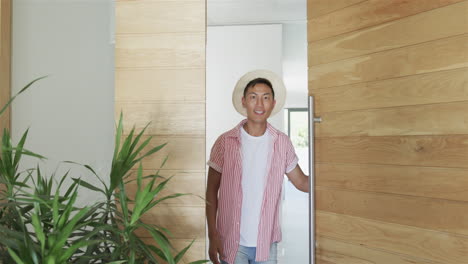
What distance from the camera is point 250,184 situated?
249cm

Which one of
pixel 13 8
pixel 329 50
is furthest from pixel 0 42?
pixel 329 50

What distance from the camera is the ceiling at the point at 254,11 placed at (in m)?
4.74

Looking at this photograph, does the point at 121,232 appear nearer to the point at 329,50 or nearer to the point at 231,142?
the point at 231,142

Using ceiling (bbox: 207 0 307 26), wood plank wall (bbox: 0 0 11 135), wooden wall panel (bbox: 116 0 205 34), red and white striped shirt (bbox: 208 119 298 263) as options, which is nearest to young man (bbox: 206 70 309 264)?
red and white striped shirt (bbox: 208 119 298 263)

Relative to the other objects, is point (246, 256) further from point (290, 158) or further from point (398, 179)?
point (398, 179)

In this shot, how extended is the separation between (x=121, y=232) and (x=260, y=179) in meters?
1.03

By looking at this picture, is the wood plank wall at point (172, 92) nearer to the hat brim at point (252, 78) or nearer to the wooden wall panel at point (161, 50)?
the wooden wall panel at point (161, 50)

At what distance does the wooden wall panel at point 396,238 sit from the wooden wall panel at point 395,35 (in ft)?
2.38

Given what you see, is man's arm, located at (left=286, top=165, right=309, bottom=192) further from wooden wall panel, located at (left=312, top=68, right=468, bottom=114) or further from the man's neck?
wooden wall panel, located at (left=312, top=68, right=468, bottom=114)

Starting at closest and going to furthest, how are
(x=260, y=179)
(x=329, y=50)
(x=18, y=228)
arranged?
1. (x=18, y=228)
2. (x=329, y=50)
3. (x=260, y=179)

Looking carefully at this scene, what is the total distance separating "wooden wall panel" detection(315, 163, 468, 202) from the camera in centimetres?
176

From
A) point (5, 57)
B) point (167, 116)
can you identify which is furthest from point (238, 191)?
point (5, 57)

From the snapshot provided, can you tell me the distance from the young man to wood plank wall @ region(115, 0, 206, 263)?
13.5 inches

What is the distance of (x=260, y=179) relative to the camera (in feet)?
8.16
